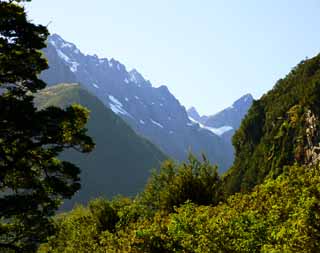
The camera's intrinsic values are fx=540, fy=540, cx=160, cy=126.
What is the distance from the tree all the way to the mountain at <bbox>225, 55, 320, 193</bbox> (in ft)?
175

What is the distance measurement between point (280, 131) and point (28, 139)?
8268cm

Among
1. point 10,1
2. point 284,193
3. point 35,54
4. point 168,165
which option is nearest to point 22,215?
point 35,54

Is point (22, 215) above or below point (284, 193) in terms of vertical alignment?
below

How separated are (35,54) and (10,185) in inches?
251

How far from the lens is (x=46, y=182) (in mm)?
25312

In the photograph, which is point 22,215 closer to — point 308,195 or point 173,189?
point 308,195

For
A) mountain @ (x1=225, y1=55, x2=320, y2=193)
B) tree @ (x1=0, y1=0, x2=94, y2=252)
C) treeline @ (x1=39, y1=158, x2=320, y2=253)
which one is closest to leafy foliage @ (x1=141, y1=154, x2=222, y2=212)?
treeline @ (x1=39, y1=158, x2=320, y2=253)

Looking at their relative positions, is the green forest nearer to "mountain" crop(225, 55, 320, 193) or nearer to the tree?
the tree

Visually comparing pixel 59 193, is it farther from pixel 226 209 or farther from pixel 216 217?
pixel 226 209

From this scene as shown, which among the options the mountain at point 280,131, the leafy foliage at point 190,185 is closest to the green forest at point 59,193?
the leafy foliage at point 190,185

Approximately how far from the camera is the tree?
2389cm

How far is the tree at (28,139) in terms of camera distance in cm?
2389

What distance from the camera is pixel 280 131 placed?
102 meters

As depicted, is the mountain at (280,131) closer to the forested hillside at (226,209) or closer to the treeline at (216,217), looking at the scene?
the forested hillside at (226,209)
